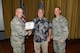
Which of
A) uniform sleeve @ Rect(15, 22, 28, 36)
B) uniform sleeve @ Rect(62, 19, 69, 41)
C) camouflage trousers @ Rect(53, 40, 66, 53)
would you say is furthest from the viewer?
camouflage trousers @ Rect(53, 40, 66, 53)

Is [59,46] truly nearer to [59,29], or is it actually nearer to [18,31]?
[59,29]

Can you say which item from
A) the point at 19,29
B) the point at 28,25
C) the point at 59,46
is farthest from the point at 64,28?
the point at 19,29

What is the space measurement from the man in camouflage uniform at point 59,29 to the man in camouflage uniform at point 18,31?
0.58 meters

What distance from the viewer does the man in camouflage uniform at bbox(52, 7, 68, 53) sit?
10.9 ft

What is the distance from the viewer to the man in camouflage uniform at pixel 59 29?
10.9ft

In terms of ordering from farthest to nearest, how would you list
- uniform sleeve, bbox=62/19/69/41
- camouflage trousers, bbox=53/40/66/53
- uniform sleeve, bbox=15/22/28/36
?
camouflage trousers, bbox=53/40/66/53
uniform sleeve, bbox=62/19/69/41
uniform sleeve, bbox=15/22/28/36

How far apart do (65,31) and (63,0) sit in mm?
2299

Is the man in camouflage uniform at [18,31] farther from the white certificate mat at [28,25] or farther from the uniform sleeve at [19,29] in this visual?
the white certificate mat at [28,25]

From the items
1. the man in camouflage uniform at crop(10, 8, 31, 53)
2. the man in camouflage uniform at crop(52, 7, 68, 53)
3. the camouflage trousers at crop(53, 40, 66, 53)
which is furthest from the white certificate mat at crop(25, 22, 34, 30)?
the camouflage trousers at crop(53, 40, 66, 53)

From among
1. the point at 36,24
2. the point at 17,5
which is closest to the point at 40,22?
the point at 36,24

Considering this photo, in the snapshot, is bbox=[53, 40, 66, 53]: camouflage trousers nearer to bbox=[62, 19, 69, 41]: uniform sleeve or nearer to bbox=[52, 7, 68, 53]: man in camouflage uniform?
→ bbox=[52, 7, 68, 53]: man in camouflage uniform

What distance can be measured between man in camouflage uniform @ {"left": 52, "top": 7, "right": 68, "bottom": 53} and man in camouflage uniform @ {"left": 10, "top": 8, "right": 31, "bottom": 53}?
23.0 inches

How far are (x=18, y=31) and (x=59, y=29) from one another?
826mm

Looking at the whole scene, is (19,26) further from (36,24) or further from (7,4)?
(7,4)
